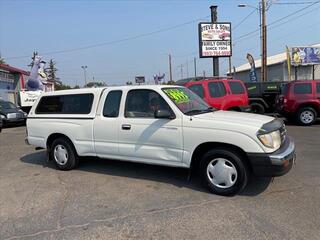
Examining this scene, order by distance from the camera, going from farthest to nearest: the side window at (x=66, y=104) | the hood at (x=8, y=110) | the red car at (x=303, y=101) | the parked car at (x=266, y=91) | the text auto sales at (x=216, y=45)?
the text auto sales at (x=216, y=45)
the hood at (x=8, y=110)
the parked car at (x=266, y=91)
the red car at (x=303, y=101)
the side window at (x=66, y=104)

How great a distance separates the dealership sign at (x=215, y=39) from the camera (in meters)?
24.4

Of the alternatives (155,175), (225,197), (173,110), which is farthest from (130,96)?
(225,197)

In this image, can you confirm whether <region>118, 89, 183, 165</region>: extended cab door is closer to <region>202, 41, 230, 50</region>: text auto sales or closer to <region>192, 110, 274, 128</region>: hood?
<region>192, 110, 274, 128</region>: hood

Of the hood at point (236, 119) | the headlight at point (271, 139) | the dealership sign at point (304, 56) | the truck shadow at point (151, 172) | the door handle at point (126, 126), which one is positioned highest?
the dealership sign at point (304, 56)

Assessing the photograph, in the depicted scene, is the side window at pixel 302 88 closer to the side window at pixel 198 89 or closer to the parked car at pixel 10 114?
the side window at pixel 198 89

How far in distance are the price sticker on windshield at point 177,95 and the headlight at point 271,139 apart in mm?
1609

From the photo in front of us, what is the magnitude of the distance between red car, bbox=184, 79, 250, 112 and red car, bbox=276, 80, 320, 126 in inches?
86.4

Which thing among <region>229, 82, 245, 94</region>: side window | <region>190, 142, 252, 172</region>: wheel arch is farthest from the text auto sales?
<region>190, 142, 252, 172</region>: wheel arch

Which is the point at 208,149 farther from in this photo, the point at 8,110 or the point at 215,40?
the point at 215,40

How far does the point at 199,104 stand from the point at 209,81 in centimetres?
609

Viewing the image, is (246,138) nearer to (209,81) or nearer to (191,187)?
(191,187)

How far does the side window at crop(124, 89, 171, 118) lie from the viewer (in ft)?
20.8

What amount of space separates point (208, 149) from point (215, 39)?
19905 mm

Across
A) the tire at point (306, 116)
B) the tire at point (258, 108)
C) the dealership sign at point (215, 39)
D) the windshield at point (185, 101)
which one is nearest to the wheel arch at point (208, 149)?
the windshield at point (185, 101)
